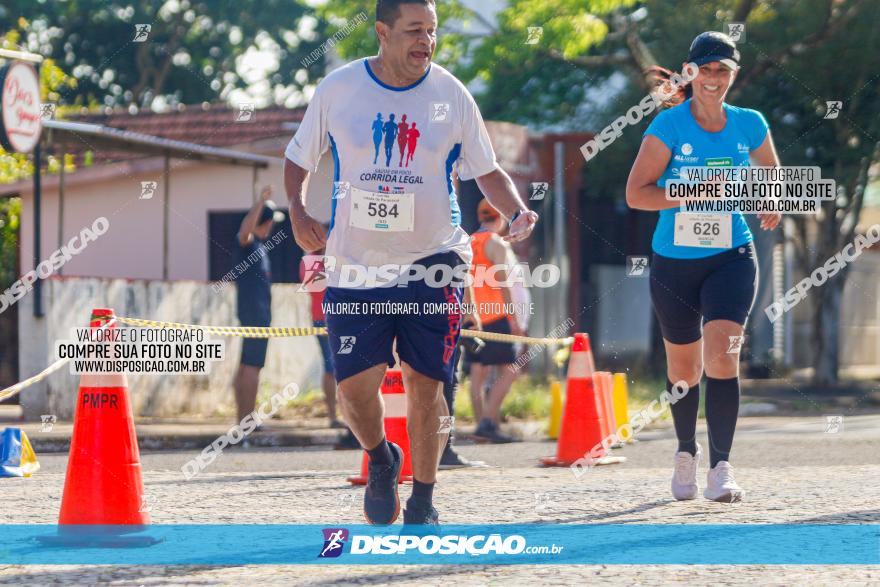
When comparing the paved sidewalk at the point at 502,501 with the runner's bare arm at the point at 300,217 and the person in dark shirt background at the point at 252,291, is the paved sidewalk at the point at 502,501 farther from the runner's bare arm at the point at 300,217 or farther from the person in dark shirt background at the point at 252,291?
the runner's bare arm at the point at 300,217

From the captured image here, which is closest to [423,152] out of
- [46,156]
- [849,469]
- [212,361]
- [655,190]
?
[655,190]

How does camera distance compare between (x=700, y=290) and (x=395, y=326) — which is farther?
(x=700, y=290)

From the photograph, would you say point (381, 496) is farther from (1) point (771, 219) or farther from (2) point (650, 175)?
(1) point (771, 219)

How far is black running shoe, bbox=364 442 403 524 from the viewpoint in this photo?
553 centimetres

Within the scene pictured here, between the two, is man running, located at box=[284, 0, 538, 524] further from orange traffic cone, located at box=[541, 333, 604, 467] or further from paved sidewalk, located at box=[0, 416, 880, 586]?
orange traffic cone, located at box=[541, 333, 604, 467]

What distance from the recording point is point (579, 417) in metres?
9.19

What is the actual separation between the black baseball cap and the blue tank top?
0.21 metres

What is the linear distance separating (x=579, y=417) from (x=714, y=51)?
3.20 m

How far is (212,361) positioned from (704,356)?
30.6 ft

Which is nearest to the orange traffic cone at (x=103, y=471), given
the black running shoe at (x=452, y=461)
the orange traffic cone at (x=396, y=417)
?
the orange traffic cone at (x=396, y=417)

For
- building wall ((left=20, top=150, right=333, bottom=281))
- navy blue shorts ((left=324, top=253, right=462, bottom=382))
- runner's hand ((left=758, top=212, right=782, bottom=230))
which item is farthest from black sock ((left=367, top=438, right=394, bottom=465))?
building wall ((left=20, top=150, right=333, bottom=281))

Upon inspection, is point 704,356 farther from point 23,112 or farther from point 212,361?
point 212,361

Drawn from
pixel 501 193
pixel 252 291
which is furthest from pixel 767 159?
pixel 252 291

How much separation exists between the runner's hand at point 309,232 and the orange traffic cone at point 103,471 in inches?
41.7
